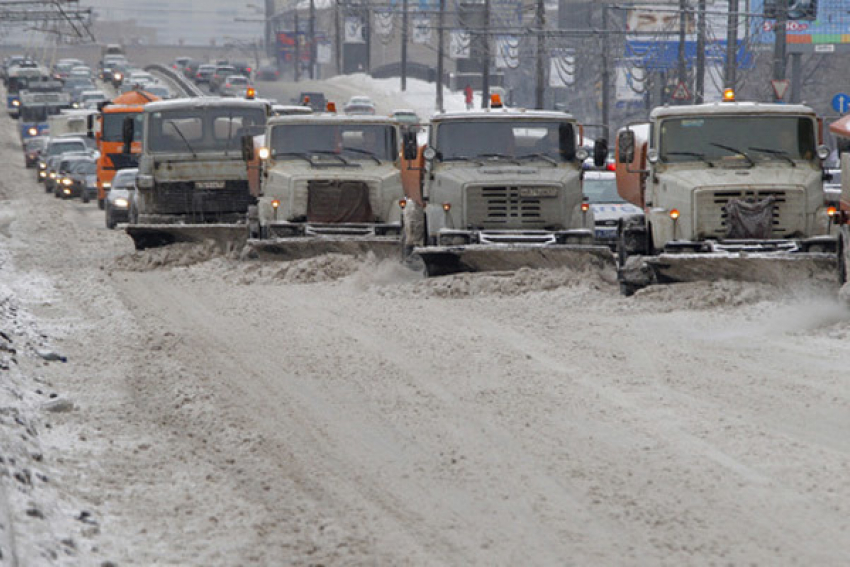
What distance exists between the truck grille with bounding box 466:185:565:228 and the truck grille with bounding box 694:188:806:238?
2467mm

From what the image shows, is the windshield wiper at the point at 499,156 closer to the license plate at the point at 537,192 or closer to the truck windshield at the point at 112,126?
the license plate at the point at 537,192

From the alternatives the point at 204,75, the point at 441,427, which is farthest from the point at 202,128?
the point at 204,75

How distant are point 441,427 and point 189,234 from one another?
12.9 metres

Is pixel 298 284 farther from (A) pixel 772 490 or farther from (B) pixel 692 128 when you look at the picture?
(A) pixel 772 490

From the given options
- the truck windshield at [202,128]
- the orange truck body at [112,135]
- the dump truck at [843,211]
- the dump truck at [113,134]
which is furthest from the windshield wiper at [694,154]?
the orange truck body at [112,135]

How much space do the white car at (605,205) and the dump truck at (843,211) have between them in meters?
4.23

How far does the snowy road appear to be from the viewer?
745 centimetres

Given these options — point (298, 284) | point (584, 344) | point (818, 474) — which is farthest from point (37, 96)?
point (818, 474)

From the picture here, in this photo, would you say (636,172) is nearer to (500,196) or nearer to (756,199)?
(756,199)

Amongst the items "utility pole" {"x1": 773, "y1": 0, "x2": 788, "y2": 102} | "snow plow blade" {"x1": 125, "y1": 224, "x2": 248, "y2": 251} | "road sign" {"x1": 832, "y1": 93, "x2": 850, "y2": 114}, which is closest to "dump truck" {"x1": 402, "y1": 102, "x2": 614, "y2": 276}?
"snow plow blade" {"x1": 125, "y1": 224, "x2": 248, "y2": 251}

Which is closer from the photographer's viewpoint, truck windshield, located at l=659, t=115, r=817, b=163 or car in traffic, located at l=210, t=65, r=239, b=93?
truck windshield, located at l=659, t=115, r=817, b=163

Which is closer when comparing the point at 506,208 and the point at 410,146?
the point at 506,208

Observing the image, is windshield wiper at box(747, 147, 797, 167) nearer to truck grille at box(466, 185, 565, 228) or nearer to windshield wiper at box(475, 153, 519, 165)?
truck grille at box(466, 185, 565, 228)

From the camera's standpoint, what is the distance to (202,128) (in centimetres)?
2359
